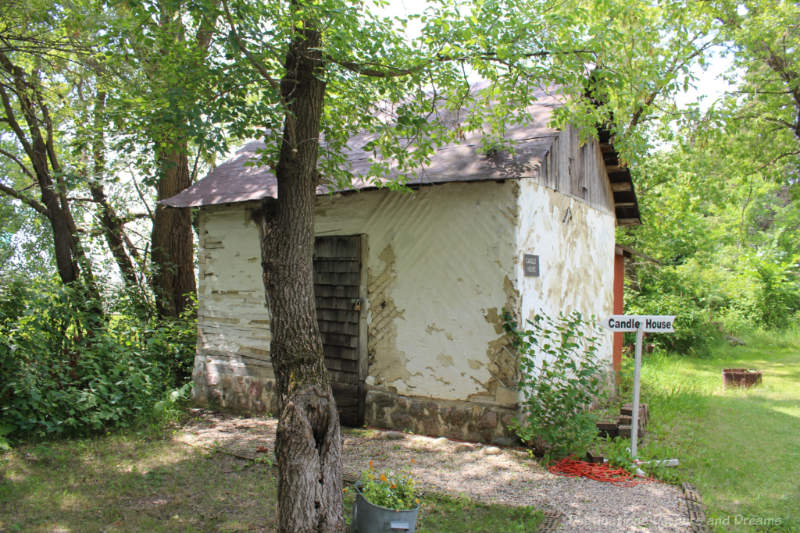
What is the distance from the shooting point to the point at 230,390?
26.6 feet

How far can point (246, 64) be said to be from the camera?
15.8ft

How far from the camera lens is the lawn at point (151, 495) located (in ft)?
14.1

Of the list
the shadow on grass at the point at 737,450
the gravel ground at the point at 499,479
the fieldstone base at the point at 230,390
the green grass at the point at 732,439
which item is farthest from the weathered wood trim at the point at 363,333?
the shadow on grass at the point at 737,450

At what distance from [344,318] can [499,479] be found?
2.89 meters

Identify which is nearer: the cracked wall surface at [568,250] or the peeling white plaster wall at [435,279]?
the peeling white plaster wall at [435,279]

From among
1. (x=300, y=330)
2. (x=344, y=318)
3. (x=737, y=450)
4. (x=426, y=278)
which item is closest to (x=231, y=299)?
(x=344, y=318)

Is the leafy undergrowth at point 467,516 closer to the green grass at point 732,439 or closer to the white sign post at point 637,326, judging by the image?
the green grass at point 732,439

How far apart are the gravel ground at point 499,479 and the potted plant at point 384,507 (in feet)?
4.32

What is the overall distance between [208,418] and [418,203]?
4184 millimetres

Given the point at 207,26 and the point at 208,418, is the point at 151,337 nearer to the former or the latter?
the point at 208,418

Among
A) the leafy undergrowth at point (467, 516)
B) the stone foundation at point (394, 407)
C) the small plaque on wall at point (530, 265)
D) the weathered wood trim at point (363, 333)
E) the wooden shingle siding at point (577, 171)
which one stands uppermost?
the wooden shingle siding at point (577, 171)

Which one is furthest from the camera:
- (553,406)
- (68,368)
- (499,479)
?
(68,368)

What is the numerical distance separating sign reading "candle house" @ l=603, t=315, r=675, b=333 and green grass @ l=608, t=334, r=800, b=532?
136cm

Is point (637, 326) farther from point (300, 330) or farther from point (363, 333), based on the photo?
point (300, 330)
